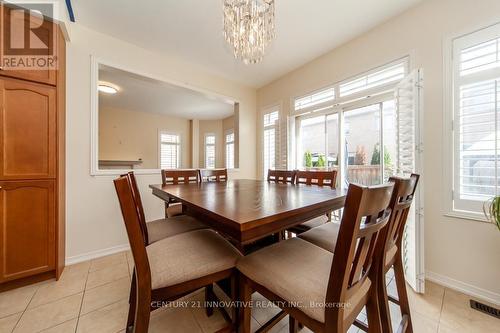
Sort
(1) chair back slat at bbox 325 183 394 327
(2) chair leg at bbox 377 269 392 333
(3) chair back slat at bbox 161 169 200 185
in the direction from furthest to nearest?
(3) chair back slat at bbox 161 169 200 185 → (2) chair leg at bbox 377 269 392 333 → (1) chair back slat at bbox 325 183 394 327

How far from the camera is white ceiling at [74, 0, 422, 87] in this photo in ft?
6.27

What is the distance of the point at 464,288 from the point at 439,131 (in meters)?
1.33

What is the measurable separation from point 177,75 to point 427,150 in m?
3.14

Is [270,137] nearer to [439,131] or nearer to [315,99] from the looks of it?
[315,99]

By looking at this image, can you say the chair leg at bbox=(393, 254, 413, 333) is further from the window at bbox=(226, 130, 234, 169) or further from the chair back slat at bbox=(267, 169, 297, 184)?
the window at bbox=(226, 130, 234, 169)

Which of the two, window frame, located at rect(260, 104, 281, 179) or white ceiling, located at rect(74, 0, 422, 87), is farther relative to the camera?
window frame, located at rect(260, 104, 281, 179)

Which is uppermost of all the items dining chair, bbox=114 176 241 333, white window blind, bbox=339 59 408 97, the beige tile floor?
white window blind, bbox=339 59 408 97

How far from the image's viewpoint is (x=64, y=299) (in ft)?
5.02

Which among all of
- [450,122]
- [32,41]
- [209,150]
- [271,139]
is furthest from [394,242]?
[209,150]

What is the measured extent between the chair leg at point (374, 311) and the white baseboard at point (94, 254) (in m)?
2.61

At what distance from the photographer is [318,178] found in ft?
6.68

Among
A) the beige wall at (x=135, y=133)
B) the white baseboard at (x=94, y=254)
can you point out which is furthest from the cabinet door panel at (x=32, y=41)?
the beige wall at (x=135, y=133)

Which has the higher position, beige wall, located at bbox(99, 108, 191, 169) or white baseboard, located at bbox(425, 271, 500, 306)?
beige wall, located at bbox(99, 108, 191, 169)

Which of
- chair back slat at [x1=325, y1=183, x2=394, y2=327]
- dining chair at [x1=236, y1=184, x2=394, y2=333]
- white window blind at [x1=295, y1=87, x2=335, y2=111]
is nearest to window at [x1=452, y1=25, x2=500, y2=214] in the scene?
white window blind at [x1=295, y1=87, x2=335, y2=111]
